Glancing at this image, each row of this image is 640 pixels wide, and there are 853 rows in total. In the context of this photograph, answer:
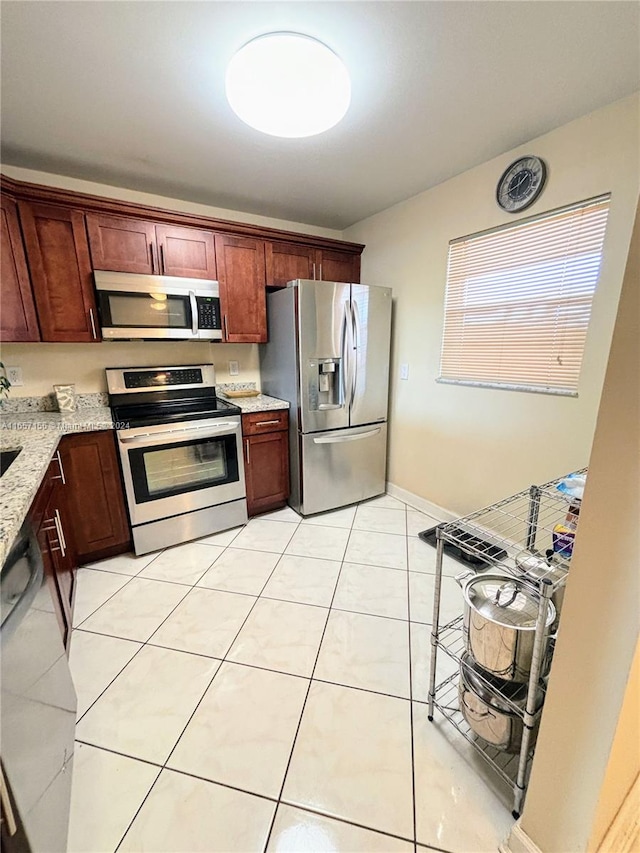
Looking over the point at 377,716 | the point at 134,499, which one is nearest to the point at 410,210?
the point at 134,499

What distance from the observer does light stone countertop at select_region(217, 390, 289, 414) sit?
2527 millimetres

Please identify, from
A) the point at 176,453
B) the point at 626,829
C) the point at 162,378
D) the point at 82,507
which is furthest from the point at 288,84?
the point at 626,829

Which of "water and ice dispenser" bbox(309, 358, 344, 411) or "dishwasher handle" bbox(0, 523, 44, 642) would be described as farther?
A: "water and ice dispenser" bbox(309, 358, 344, 411)

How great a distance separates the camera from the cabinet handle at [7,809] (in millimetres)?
642

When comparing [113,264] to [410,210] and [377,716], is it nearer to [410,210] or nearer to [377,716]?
[410,210]

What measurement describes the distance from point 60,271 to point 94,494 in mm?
1361

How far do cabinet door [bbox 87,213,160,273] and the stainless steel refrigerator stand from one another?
0.88 m

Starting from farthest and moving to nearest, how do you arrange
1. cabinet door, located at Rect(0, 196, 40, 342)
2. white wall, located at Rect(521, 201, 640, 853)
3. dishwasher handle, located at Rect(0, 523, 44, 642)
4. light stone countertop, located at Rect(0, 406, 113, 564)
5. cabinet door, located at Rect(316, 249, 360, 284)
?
cabinet door, located at Rect(316, 249, 360, 284) < cabinet door, located at Rect(0, 196, 40, 342) < light stone countertop, located at Rect(0, 406, 113, 564) < dishwasher handle, located at Rect(0, 523, 44, 642) < white wall, located at Rect(521, 201, 640, 853)

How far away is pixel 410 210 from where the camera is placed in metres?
2.57

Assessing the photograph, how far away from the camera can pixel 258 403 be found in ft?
8.79

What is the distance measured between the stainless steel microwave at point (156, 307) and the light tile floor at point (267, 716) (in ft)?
5.00

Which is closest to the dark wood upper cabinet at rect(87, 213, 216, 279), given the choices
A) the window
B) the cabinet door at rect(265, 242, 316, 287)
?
the cabinet door at rect(265, 242, 316, 287)

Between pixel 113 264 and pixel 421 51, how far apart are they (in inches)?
77.0

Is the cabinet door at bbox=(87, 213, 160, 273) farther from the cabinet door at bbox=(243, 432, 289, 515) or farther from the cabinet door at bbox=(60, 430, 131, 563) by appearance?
the cabinet door at bbox=(243, 432, 289, 515)
